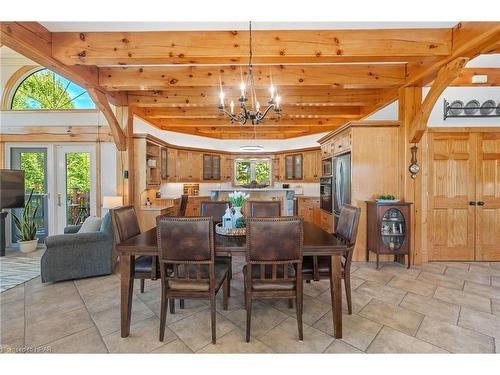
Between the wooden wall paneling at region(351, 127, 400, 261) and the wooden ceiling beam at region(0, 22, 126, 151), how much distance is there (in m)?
→ 3.97

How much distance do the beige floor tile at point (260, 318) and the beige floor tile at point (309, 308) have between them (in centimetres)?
6

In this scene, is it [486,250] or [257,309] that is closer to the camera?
[257,309]

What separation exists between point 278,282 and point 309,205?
438cm

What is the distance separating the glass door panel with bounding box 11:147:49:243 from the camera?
486cm

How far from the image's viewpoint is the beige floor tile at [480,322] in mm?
2087

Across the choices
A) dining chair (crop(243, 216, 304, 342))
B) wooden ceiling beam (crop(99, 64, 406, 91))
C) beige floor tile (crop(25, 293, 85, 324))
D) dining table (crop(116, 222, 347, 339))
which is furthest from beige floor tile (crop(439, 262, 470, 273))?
beige floor tile (crop(25, 293, 85, 324))

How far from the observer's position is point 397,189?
382 cm

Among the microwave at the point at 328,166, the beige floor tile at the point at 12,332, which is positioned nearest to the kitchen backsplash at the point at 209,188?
the microwave at the point at 328,166

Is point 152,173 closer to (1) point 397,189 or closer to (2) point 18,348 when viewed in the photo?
(2) point 18,348

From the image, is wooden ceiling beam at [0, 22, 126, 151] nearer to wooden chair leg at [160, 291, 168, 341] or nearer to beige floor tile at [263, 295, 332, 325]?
wooden chair leg at [160, 291, 168, 341]

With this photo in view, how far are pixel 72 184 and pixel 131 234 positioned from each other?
3477 mm

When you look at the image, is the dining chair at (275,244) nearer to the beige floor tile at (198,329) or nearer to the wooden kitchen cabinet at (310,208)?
the beige floor tile at (198,329)
